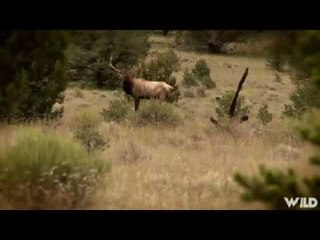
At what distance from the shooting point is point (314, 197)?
564 cm

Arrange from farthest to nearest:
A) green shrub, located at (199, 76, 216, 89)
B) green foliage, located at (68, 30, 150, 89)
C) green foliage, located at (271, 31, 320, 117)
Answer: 1. green shrub, located at (199, 76, 216, 89)
2. green foliage, located at (68, 30, 150, 89)
3. green foliage, located at (271, 31, 320, 117)

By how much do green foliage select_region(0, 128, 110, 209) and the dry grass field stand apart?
28 centimetres

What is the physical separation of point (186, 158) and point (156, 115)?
195 inches

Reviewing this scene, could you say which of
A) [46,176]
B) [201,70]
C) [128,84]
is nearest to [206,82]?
[201,70]

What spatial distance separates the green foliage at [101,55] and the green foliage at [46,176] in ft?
53.8

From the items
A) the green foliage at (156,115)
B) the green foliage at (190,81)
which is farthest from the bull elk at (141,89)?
the green foliage at (190,81)

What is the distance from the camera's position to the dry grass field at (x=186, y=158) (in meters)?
→ 6.98

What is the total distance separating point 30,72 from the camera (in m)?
12.6

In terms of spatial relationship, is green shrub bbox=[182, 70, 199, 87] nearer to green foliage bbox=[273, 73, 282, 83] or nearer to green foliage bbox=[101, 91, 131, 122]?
green foliage bbox=[273, 73, 282, 83]

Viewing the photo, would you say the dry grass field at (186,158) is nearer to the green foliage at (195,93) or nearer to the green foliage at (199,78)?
the green foliage at (195,93)

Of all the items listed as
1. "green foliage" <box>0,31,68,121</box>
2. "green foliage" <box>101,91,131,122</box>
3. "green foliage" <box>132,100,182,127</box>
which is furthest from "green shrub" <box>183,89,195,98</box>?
"green foliage" <box>0,31,68,121</box>

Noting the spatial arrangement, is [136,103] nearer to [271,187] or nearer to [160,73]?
[160,73]

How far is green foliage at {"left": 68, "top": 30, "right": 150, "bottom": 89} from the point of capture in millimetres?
Answer: 23641
